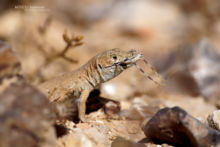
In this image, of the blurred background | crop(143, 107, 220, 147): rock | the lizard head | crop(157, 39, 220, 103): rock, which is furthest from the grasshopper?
crop(157, 39, 220, 103): rock

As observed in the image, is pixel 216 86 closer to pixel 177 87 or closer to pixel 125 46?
pixel 177 87

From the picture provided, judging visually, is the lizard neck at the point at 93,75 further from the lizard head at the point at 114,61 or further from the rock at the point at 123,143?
the rock at the point at 123,143

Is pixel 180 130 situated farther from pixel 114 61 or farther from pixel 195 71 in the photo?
pixel 195 71

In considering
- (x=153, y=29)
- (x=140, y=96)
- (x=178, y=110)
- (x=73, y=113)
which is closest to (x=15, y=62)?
(x=73, y=113)

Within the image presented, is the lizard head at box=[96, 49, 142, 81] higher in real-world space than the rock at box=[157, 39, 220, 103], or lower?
higher

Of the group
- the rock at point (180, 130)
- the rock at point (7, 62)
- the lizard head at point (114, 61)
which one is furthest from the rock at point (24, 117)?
the lizard head at point (114, 61)

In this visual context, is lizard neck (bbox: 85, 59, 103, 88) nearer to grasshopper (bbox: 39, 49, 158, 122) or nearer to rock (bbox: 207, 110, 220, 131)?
grasshopper (bbox: 39, 49, 158, 122)
